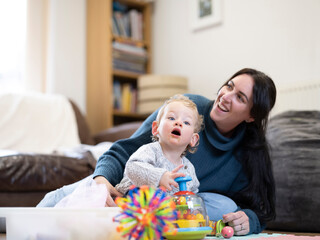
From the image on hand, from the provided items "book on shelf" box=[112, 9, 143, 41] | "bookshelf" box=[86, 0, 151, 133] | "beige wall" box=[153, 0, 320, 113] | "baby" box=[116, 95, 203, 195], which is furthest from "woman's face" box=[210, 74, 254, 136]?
"book on shelf" box=[112, 9, 143, 41]

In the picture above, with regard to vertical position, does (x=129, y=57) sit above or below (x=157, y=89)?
above

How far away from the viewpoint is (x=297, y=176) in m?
1.85

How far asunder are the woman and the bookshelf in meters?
1.94

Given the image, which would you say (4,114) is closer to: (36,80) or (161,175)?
(36,80)

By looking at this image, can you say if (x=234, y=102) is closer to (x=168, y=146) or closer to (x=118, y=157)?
(x=168, y=146)

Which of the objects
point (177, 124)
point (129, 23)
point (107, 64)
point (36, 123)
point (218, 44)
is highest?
point (129, 23)

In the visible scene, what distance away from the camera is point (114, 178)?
137 cm

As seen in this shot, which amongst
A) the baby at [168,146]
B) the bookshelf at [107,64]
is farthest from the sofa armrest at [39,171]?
the bookshelf at [107,64]

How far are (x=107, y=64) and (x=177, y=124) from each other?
2.33 meters

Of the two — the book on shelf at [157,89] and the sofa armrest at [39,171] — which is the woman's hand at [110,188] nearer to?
the sofa armrest at [39,171]

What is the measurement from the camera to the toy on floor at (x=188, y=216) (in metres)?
1.03

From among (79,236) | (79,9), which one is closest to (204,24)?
(79,9)

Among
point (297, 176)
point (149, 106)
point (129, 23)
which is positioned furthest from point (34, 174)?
point (129, 23)

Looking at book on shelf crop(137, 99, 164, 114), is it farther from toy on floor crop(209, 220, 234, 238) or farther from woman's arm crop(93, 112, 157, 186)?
toy on floor crop(209, 220, 234, 238)
